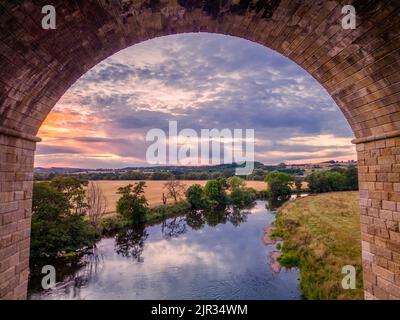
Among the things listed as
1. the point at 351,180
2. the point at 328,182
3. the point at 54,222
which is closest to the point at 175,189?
the point at 54,222

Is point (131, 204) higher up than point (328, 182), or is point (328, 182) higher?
point (328, 182)

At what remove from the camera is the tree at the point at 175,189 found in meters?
36.8

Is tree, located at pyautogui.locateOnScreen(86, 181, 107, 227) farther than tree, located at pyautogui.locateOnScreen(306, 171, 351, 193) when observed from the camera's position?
No

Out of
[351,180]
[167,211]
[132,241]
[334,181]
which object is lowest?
[132,241]

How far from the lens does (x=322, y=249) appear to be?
1514 centimetres

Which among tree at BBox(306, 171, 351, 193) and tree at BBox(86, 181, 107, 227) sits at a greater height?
tree at BBox(306, 171, 351, 193)

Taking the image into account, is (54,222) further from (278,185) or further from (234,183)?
(278,185)

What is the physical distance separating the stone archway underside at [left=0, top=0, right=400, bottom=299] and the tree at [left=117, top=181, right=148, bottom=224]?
2082cm

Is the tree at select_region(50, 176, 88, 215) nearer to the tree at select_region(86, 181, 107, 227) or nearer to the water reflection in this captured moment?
the tree at select_region(86, 181, 107, 227)

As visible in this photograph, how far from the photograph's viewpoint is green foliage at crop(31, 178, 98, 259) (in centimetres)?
1490

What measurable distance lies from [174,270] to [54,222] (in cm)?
760

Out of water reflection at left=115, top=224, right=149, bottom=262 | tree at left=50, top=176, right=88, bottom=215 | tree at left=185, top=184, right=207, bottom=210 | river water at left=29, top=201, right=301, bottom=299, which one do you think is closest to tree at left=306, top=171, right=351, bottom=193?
tree at left=185, top=184, right=207, bottom=210
